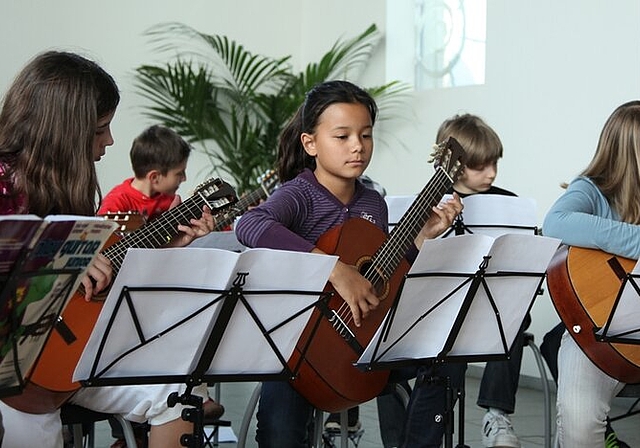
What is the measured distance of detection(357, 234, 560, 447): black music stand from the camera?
2.74 meters

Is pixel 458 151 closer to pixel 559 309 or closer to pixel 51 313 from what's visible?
pixel 559 309

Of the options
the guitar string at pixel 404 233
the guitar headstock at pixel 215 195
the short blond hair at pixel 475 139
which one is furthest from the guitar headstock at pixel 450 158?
the short blond hair at pixel 475 139

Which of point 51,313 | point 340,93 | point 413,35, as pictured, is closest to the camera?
point 51,313

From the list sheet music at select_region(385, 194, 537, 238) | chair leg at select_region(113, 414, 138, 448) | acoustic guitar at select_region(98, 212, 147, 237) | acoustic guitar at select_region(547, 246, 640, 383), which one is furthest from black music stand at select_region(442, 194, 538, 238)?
chair leg at select_region(113, 414, 138, 448)

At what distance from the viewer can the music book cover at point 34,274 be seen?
1.75 m

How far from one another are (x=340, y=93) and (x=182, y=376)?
1313 millimetres

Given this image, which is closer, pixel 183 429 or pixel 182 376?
pixel 182 376

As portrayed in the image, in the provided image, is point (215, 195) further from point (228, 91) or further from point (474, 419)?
point (228, 91)

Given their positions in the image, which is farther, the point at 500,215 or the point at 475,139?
the point at 475,139

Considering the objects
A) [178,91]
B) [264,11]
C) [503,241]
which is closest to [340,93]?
[503,241]

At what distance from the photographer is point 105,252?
2.99 meters

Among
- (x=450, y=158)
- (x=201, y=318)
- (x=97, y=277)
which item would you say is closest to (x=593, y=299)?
(x=450, y=158)

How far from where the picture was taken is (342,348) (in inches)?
121

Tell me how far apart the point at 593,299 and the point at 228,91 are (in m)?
5.02
